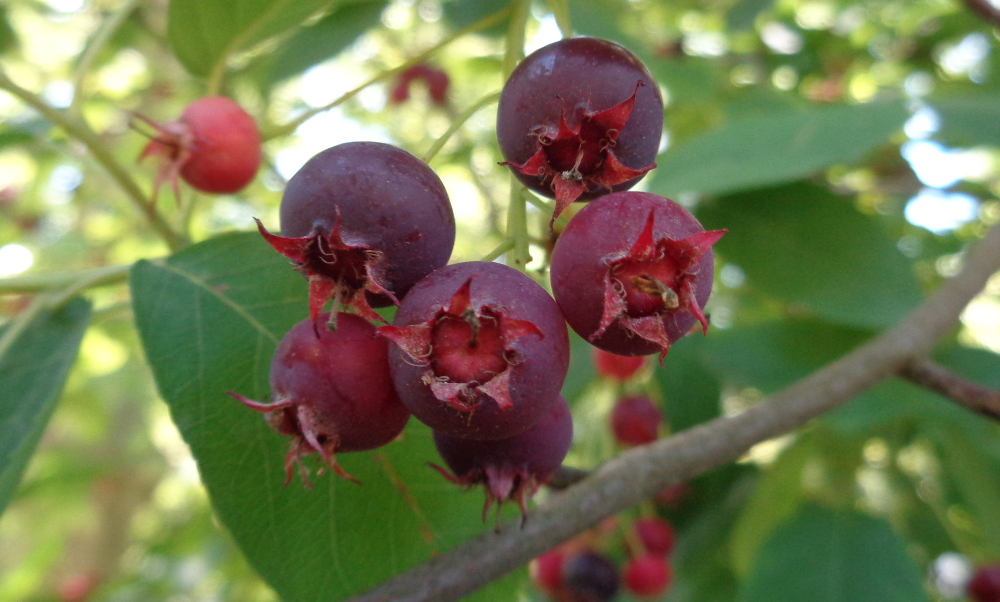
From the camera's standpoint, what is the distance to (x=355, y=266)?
2.14 feet

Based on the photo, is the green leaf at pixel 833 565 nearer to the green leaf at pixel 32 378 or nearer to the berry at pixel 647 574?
the berry at pixel 647 574

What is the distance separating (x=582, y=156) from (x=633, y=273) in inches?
5.7

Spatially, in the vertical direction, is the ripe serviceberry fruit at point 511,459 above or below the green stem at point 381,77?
below

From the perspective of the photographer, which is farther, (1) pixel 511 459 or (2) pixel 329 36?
(2) pixel 329 36

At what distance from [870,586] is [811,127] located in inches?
41.1

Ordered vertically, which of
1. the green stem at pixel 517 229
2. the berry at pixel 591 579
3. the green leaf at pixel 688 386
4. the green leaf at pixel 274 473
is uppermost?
the green stem at pixel 517 229

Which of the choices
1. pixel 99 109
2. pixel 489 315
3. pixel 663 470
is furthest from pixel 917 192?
pixel 99 109

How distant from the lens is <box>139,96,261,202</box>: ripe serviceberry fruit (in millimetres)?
1045

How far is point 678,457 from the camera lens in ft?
3.26

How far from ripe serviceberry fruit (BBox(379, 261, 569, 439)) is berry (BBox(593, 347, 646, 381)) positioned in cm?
97

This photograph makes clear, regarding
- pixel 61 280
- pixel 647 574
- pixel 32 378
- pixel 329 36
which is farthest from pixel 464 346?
pixel 647 574

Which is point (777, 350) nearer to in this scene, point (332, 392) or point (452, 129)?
point (452, 129)

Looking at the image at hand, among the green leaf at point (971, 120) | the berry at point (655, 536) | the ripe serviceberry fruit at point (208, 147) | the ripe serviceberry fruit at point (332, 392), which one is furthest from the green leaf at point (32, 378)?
the green leaf at point (971, 120)

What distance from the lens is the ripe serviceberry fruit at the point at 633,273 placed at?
1.93 ft
